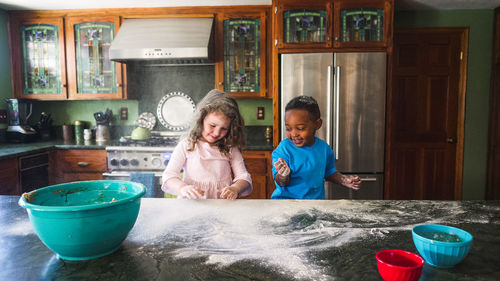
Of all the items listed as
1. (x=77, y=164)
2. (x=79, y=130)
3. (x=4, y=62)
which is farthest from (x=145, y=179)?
(x=4, y=62)

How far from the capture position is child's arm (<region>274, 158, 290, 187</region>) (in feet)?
4.70

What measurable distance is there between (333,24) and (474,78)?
1.80m

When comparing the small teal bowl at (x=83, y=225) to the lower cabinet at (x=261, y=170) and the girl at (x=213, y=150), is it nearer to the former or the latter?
the girl at (x=213, y=150)

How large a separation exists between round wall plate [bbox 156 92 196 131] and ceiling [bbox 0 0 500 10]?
0.94m

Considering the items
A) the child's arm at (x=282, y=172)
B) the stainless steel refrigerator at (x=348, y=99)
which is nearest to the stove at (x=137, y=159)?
the stainless steel refrigerator at (x=348, y=99)

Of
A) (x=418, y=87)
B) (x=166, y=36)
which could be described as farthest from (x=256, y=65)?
(x=418, y=87)

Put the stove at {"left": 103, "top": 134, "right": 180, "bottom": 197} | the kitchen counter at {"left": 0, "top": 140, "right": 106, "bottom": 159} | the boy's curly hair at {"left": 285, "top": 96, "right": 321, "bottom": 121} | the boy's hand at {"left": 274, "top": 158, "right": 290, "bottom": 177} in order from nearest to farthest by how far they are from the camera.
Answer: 1. the boy's hand at {"left": 274, "top": 158, "right": 290, "bottom": 177}
2. the boy's curly hair at {"left": 285, "top": 96, "right": 321, "bottom": 121}
3. the kitchen counter at {"left": 0, "top": 140, "right": 106, "bottom": 159}
4. the stove at {"left": 103, "top": 134, "right": 180, "bottom": 197}

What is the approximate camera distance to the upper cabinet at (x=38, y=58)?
3406 mm

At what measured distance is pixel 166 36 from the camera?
10.4ft

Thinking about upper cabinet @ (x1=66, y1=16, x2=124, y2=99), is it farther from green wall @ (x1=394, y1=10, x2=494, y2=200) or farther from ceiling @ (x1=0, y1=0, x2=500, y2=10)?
green wall @ (x1=394, y1=10, x2=494, y2=200)

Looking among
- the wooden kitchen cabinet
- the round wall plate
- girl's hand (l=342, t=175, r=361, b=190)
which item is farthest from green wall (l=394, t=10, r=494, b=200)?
girl's hand (l=342, t=175, r=361, b=190)

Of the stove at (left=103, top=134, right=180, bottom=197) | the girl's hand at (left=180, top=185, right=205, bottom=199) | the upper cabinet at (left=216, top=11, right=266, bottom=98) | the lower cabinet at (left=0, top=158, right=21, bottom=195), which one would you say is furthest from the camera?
the upper cabinet at (left=216, top=11, right=266, bottom=98)

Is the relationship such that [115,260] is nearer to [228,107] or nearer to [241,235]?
[241,235]

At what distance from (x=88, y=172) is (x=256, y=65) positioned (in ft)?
6.28
